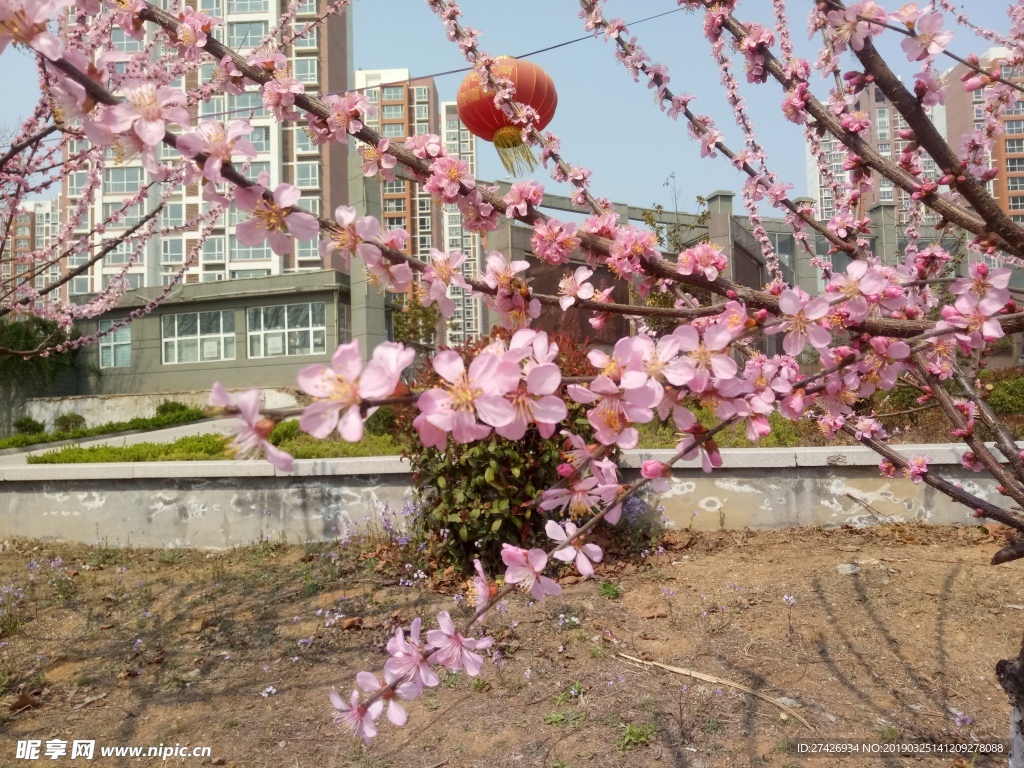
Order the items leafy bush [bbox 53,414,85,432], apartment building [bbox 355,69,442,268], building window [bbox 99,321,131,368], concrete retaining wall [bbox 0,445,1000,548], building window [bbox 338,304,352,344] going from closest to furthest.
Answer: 1. concrete retaining wall [bbox 0,445,1000,548]
2. leafy bush [bbox 53,414,85,432]
3. building window [bbox 338,304,352,344]
4. building window [bbox 99,321,131,368]
5. apartment building [bbox 355,69,442,268]

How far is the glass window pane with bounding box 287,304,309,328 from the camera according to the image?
21.0m

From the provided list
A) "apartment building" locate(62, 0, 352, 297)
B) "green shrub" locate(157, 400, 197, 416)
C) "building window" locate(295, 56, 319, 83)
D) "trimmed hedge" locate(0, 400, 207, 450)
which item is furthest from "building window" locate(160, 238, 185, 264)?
"trimmed hedge" locate(0, 400, 207, 450)

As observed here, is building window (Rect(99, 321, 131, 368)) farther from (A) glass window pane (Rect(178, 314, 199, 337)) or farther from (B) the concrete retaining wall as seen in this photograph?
(B) the concrete retaining wall

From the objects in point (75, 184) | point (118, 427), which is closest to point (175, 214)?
point (75, 184)

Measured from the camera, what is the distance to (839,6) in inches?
51.8

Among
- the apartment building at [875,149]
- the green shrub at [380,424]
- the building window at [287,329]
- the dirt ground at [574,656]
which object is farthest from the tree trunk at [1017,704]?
the building window at [287,329]

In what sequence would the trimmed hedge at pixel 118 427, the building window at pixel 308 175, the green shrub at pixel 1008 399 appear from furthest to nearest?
the building window at pixel 308 175
the trimmed hedge at pixel 118 427
the green shrub at pixel 1008 399

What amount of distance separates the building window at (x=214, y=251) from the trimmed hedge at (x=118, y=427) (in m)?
20.4

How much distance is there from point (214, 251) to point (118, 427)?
2447cm

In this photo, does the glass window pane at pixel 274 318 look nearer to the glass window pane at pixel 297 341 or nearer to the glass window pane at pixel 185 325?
the glass window pane at pixel 297 341

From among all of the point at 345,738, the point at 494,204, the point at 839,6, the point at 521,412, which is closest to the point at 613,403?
the point at 521,412

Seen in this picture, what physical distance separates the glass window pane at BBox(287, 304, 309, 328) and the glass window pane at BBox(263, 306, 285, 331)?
0.25 metres

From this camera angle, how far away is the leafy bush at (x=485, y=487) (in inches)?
165

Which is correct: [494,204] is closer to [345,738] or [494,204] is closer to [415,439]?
[345,738]
